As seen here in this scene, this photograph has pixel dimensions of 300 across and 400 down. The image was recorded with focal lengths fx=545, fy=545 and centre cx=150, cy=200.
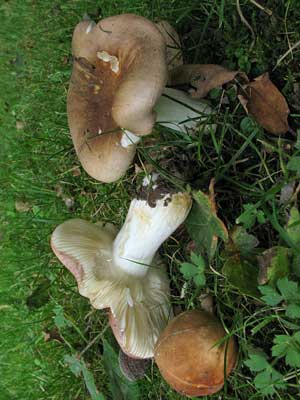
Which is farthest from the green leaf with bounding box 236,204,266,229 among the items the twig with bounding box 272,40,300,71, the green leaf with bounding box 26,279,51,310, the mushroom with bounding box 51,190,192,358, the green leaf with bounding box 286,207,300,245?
the green leaf with bounding box 26,279,51,310

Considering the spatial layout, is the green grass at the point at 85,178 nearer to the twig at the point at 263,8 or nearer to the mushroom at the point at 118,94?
the twig at the point at 263,8

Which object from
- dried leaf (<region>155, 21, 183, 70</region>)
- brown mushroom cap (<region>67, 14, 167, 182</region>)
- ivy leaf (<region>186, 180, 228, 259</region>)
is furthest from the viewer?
dried leaf (<region>155, 21, 183, 70</region>)

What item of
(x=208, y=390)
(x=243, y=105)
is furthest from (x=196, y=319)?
(x=243, y=105)

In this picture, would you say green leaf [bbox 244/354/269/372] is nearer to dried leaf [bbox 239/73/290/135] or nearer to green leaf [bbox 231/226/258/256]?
green leaf [bbox 231/226/258/256]

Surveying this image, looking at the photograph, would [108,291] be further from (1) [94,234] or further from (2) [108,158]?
(2) [108,158]

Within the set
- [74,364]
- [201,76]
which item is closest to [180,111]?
[201,76]

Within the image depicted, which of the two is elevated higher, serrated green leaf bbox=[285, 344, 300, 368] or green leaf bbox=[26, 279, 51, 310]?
serrated green leaf bbox=[285, 344, 300, 368]

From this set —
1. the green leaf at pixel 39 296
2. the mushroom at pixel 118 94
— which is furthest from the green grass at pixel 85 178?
the mushroom at pixel 118 94
